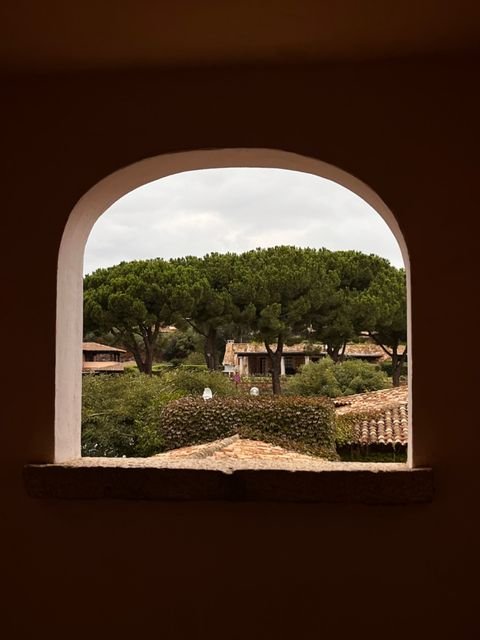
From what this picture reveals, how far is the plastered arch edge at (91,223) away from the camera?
6.22ft

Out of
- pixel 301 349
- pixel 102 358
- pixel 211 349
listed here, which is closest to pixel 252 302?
pixel 211 349

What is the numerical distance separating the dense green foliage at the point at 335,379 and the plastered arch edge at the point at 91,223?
37.0 feet

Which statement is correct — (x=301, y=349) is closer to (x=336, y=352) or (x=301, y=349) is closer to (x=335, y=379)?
(x=336, y=352)

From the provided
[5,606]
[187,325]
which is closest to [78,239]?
[5,606]

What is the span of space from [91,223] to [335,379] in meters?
11.8

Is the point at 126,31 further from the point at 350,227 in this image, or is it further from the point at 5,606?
the point at 350,227

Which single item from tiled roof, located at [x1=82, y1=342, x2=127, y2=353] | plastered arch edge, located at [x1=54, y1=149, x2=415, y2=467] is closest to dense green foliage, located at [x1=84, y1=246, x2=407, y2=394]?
tiled roof, located at [x1=82, y1=342, x2=127, y2=353]

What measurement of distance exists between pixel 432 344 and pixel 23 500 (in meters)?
1.46

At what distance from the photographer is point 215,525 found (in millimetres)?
1799

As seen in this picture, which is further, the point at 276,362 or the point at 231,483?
the point at 276,362

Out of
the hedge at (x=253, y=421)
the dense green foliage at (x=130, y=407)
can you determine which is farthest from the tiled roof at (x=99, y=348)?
the hedge at (x=253, y=421)

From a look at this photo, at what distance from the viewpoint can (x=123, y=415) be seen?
969 centimetres

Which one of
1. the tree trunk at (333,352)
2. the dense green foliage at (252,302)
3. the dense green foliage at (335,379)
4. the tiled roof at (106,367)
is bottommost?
the dense green foliage at (335,379)

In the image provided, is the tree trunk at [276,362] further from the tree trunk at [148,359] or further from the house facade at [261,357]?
the tree trunk at [148,359]
